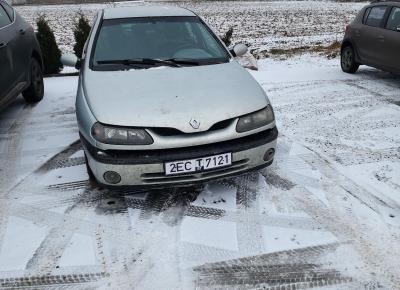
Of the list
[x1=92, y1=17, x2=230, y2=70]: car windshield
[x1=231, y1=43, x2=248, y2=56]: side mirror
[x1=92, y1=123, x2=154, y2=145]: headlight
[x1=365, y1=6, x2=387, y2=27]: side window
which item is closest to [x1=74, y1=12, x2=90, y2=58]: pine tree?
[x1=92, y1=17, x2=230, y2=70]: car windshield

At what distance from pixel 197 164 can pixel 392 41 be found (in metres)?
5.66

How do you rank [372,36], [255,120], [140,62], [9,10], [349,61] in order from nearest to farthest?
[255,120] → [140,62] → [9,10] → [372,36] → [349,61]

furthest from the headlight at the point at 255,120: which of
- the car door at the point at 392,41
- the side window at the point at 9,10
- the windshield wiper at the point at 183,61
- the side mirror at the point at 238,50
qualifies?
the car door at the point at 392,41

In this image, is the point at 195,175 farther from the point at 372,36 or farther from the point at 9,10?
the point at 372,36

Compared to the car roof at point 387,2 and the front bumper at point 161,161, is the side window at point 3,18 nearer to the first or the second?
the front bumper at point 161,161

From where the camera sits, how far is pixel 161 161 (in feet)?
10.2

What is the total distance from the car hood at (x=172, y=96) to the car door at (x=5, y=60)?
1594 mm

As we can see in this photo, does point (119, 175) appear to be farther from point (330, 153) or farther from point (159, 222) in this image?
point (330, 153)

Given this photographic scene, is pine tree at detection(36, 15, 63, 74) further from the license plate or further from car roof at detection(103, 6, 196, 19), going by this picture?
the license plate

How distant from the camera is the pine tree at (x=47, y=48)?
8.54 m

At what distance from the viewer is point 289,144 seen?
4.76 meters

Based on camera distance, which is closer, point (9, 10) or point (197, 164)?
point (197, 164)

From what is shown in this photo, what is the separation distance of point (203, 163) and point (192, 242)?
61 cm

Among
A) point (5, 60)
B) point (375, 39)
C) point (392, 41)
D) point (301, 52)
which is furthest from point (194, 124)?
point (301, 52)
